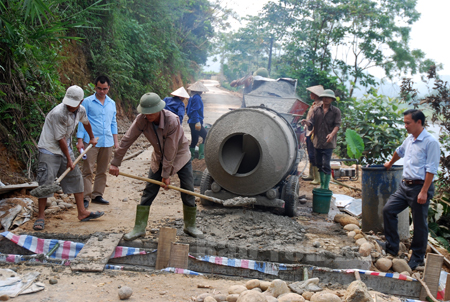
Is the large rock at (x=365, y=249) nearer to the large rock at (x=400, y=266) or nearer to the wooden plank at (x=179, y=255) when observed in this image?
the large rock at (x=400, y=266)

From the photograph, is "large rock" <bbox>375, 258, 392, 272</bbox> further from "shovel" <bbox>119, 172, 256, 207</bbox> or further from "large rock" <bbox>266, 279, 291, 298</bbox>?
"shovel" <bbox>119, 172, 256, 207</bbox>

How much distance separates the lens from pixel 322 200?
19.0ft

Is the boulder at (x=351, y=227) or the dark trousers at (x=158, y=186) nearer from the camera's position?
the dark trousers at (x=158, y=186)

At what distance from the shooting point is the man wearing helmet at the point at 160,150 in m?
3.86

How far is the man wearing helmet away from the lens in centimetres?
386

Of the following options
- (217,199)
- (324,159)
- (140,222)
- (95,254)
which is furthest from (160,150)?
(324,159)

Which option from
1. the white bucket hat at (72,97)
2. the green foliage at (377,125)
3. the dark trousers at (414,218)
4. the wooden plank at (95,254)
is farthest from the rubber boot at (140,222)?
the green foliage at (377,125)

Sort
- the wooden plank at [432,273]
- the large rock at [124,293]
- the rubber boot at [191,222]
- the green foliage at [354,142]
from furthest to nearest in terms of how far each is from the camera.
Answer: the green foliage at [354,142]
the rubber boot at [191,222]
the wooden plank at [432,273]
the large rock at [124,293]

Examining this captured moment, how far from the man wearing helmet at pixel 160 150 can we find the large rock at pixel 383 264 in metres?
2.00

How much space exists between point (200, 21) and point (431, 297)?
26.9 meters

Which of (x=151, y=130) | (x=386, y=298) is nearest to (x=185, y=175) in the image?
(x=151, y=130)

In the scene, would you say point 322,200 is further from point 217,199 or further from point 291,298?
point 291,298

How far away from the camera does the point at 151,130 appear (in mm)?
3994

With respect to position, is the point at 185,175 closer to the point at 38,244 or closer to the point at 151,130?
the point at 151,130
